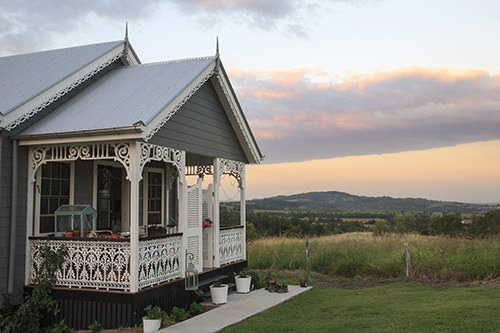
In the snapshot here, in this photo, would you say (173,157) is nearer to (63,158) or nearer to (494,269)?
(63,158)

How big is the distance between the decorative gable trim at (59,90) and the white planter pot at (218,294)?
5.24 metres

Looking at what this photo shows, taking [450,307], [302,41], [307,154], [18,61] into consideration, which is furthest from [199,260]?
[307,154]

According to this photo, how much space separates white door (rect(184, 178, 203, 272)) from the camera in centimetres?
984

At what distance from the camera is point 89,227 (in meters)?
9.63

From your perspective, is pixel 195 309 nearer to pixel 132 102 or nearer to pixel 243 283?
pixel 243 283

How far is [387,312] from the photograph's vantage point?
31.0ft

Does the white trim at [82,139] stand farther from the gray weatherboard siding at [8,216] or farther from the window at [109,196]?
the window at [109,196]

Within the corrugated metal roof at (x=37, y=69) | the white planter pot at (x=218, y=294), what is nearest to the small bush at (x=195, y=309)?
the white planter pot at (x=218, y=294)

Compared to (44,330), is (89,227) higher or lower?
higher

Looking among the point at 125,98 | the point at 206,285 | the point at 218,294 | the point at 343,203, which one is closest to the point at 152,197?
the point at 206,285

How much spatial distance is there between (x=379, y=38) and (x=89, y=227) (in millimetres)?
10948

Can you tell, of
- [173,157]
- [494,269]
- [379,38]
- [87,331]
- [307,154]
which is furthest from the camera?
[307,154]

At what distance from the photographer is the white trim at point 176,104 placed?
800 centimetres

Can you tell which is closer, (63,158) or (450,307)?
(63,158)
